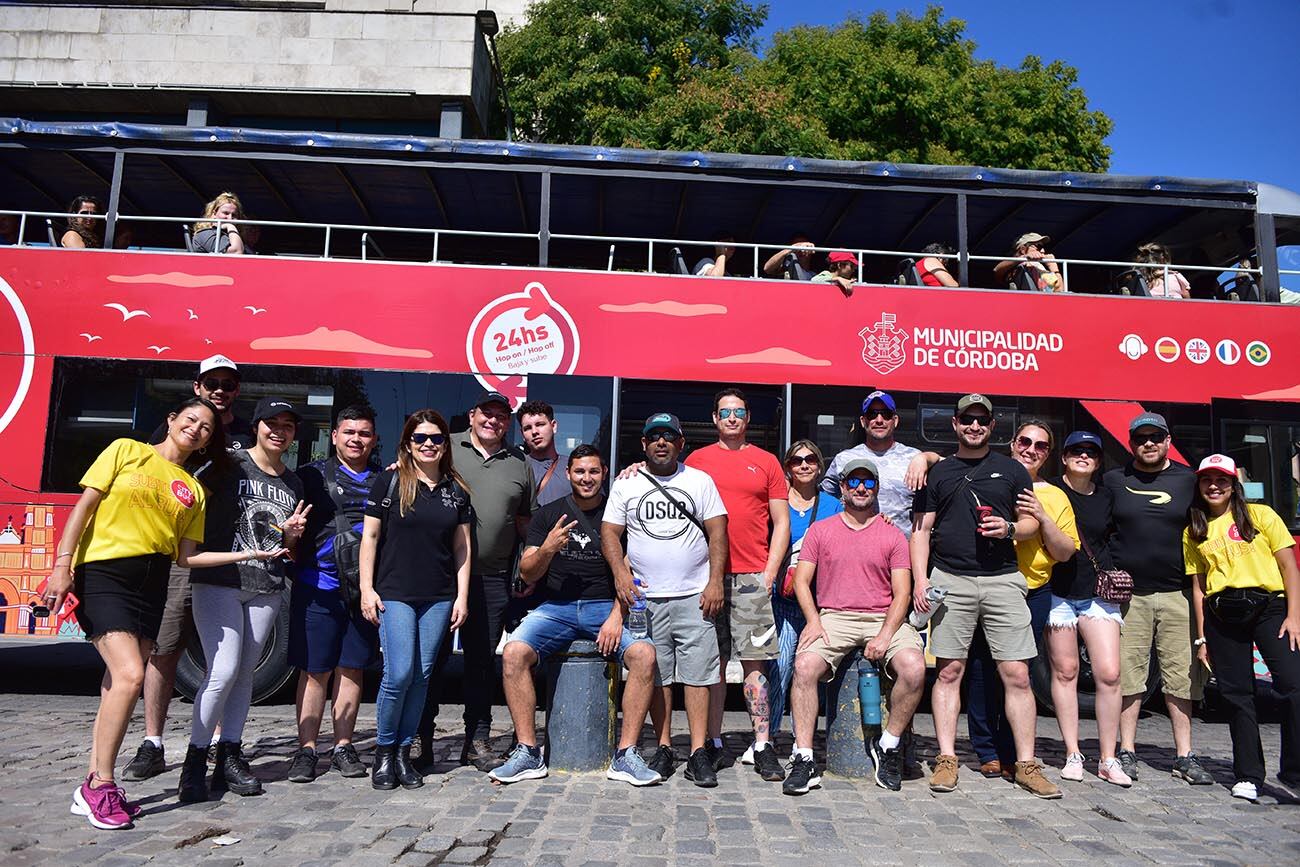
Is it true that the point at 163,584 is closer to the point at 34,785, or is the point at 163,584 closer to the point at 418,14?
the point at 34,785

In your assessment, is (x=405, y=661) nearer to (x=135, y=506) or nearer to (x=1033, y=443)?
(x=135, y=506)

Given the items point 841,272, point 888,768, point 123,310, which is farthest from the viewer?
point 841,272

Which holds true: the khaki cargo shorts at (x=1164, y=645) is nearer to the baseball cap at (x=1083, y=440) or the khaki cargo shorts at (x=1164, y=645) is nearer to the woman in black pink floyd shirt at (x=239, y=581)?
the baseball cap at (x=1083, y=440)

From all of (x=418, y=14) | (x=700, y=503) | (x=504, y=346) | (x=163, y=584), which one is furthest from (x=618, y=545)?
(x=418, y=14)

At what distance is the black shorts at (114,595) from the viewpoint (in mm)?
3992

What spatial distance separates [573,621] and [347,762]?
1.44 metres

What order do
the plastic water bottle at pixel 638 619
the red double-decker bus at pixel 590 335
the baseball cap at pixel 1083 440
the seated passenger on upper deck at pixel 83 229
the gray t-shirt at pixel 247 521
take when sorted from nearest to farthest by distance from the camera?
1. the gray t-shirt at pixel 247 521
2. the plastic water bottle at pixel 638 619
3. the baseball cap at pixel 1083 440
4. the red double-decker bus at pixel 590 335
5. the seated passenger on upper deck at pixel 83 229

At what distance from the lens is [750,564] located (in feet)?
17.1

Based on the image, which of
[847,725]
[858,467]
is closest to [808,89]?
[858,467]

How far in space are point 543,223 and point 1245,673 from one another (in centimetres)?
593

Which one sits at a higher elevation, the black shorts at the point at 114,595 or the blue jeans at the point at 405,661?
the black shorts at the point at 114,595

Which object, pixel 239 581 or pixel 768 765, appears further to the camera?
pixel 768 765

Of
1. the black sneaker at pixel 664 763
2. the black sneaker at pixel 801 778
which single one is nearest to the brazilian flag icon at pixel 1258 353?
the black sneaker at pixel 801 778

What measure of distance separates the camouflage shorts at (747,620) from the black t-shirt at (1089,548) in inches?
68.0
